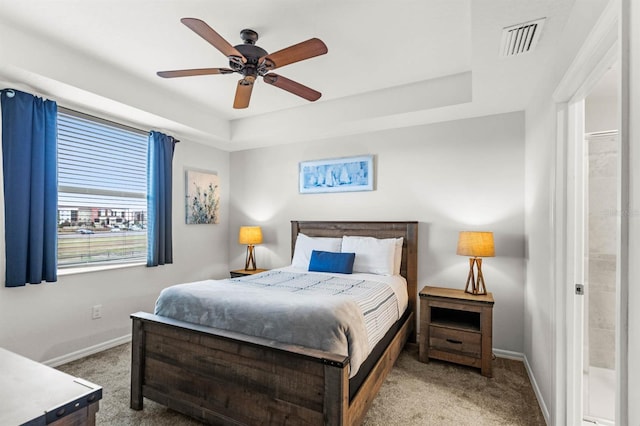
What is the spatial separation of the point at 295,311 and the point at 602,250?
2501mm

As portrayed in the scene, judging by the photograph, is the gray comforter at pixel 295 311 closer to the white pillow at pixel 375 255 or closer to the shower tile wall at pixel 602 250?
the white pillow at pixel 375 255

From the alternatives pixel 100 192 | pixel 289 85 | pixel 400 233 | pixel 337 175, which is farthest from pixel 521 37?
pixel 100 192

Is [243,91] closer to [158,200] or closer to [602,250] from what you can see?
[158,200]

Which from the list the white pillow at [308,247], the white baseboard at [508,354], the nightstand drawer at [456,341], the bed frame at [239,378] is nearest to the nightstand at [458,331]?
the nightstand drawer at [456,341]

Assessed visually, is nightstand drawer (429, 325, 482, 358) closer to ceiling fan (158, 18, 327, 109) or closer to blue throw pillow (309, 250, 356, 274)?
blue throw pillow (309, 250, 356, 274)

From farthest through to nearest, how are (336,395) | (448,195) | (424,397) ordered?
(448,195)
(424,397)
(336,395)

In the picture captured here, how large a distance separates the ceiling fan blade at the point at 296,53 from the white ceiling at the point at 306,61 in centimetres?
32

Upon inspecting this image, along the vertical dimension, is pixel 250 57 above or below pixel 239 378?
above

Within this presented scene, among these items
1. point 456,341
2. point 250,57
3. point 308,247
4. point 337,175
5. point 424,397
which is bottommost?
point 424,397

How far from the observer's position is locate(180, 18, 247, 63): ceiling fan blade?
165 centimetres

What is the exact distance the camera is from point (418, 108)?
3092 millimetres

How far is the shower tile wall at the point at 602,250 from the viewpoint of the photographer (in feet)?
8.13

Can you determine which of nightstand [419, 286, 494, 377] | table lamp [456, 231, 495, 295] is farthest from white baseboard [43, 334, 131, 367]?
table lamp [456, 231, 495, 295]

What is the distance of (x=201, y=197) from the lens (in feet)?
14.2
